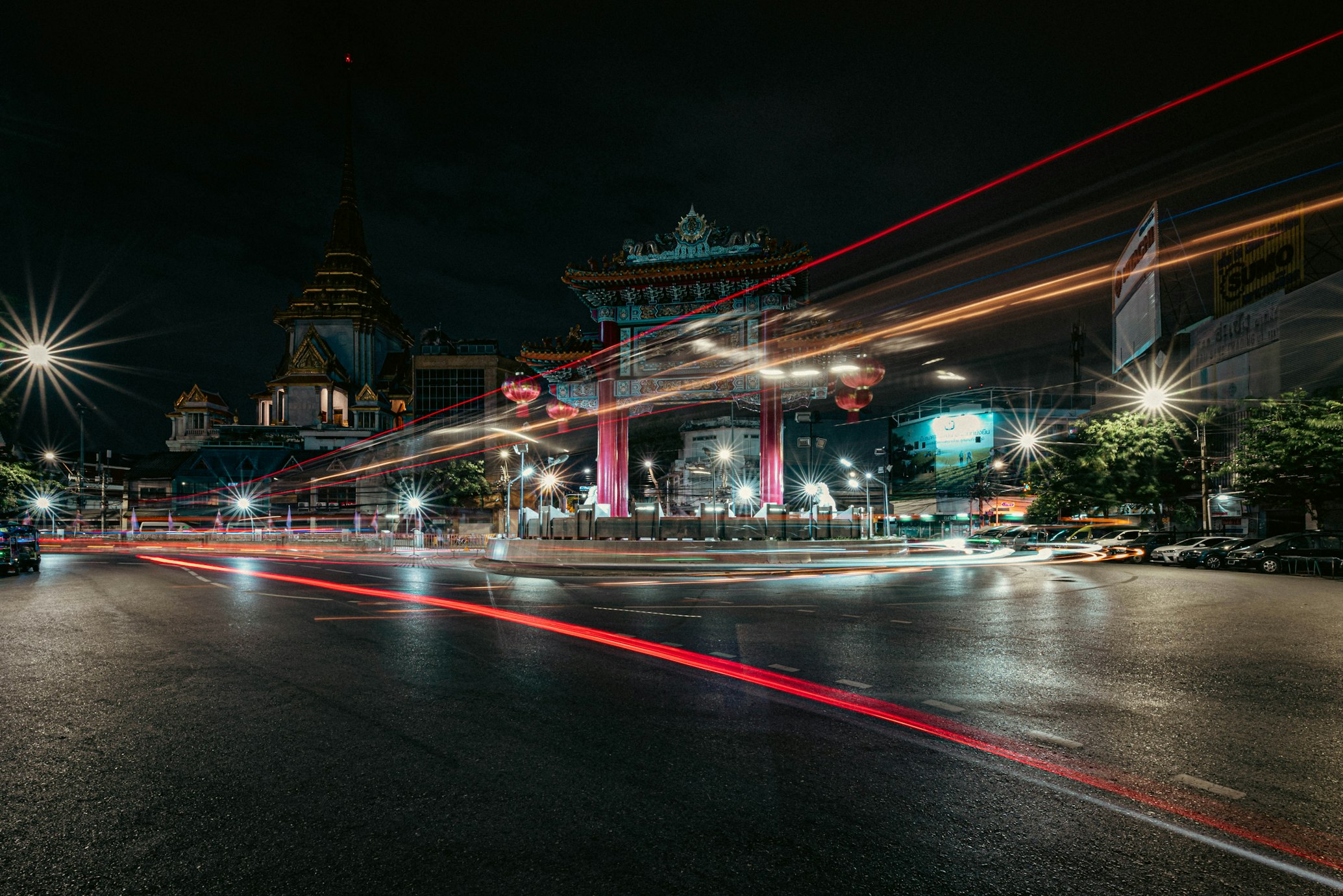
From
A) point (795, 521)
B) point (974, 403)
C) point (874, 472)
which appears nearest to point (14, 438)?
point (795, 521)

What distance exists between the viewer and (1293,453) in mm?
24047

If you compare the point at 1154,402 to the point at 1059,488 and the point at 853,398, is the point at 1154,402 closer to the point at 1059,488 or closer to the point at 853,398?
the point at 1059,488

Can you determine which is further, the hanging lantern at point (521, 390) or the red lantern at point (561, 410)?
the red lantern at point (561, 410)

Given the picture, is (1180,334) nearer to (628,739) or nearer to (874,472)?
(874,472)

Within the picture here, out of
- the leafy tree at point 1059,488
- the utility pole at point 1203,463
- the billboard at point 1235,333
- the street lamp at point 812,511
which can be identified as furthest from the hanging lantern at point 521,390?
the billboard at point 1235,333

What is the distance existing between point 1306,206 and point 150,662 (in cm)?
4866

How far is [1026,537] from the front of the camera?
40750 millimetres

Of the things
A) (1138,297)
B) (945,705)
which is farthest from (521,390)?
(1138,297)

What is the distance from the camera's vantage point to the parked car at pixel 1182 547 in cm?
2508

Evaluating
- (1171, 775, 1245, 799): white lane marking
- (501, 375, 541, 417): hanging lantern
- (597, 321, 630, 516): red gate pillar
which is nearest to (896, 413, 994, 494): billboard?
(597, 321, 630, 516): red gate pillar

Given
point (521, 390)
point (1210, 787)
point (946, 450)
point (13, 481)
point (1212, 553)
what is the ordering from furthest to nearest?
point (946, 450) → point (521, 390) → point (1212, 553) → point (13, 481) → point (1210, 787)

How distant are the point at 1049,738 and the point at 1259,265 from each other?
152 feet

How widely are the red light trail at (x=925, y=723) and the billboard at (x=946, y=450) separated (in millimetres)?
71922

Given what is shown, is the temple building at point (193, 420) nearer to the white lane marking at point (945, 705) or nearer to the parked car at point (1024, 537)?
the parked car at point (1024, 537)
